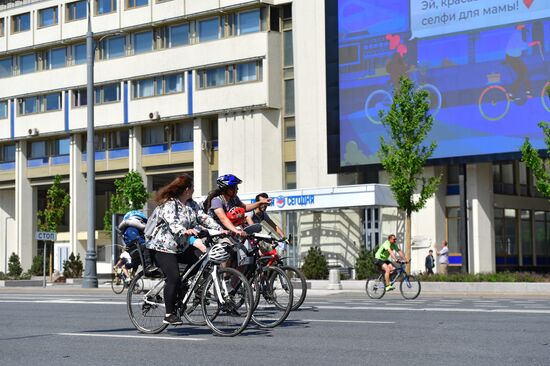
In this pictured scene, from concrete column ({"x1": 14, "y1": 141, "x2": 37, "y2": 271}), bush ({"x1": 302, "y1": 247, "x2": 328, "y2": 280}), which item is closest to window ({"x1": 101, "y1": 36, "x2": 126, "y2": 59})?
concrete column ({"x1": 14, "y1": 141, "x2": 37, "y2": 271})

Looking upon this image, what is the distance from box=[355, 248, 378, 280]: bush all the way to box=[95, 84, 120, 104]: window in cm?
2358

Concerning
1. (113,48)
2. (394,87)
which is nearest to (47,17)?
(113,48)

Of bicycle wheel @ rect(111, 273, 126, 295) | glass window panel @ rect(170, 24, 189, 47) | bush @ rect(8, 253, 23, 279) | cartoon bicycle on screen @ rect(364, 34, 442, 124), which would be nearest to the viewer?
bicycle wheel @ rect(111, 273, 126, 295)

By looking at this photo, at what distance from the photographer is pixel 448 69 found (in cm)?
4388

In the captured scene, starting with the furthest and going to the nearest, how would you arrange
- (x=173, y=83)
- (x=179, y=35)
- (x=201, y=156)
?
(x=173, y=83)
(x=179, y=35)
(x=201, y=156)

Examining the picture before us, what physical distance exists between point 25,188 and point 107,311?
164 ft

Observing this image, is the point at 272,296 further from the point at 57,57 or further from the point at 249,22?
the point at 57,57

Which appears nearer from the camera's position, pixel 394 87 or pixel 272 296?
pixel 272 296

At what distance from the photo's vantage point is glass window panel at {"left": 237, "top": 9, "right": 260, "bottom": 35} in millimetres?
53719

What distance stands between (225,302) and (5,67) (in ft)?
190

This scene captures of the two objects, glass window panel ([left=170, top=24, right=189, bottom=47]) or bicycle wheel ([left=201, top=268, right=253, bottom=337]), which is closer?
bicycle wheel ([left=201, top=268, right=253, bottom=337])

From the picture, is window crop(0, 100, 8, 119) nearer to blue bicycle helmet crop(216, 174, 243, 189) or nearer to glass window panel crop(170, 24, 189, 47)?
glass window panel crop(170, 24, 189, 47)

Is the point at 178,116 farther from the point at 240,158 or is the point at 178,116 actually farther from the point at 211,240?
the point at 211,240

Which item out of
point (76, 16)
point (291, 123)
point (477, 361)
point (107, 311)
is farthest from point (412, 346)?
point (76, 16)
